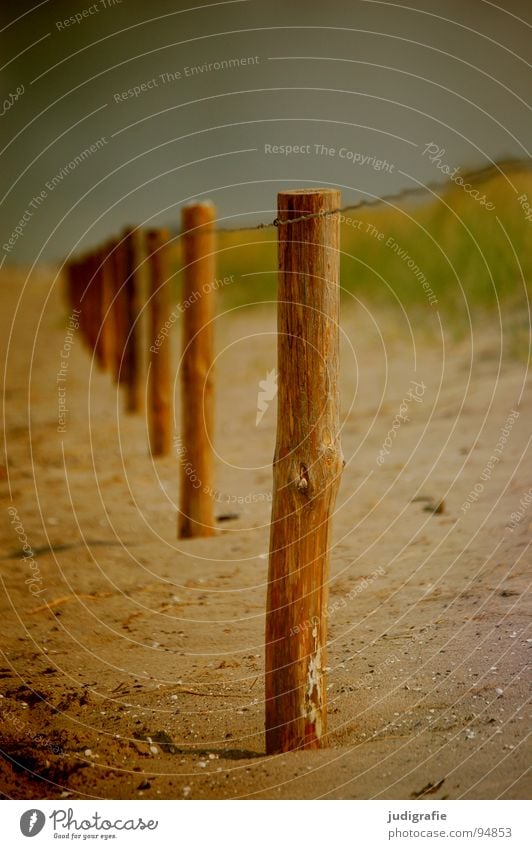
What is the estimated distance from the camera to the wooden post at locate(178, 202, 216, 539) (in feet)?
15.8

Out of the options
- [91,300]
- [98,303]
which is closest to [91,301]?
[91,300]

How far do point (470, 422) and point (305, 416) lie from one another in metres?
3.42

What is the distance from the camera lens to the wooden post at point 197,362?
4.83m

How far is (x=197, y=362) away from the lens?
16.0 feet

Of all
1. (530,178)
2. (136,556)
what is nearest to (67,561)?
(136,556)

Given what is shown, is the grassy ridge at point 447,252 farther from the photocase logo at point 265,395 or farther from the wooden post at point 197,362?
the wooden post at point 197,362

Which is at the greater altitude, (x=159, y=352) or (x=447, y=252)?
(x=447, y=252)

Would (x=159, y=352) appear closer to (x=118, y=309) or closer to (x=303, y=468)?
(x=118, y=309)

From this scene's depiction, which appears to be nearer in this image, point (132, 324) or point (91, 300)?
point (132, 324)

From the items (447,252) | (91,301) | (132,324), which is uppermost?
(447,252)
